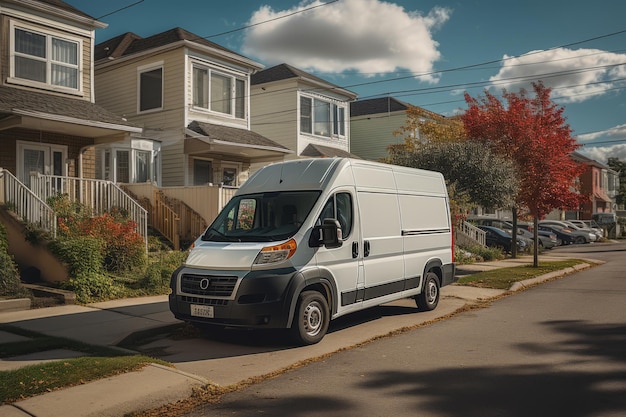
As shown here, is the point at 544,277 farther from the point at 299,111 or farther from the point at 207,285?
the point at 299,111

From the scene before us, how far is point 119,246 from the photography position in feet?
41.8

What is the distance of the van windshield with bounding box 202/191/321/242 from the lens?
7914 millimetres

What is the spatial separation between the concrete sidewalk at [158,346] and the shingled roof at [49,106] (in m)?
6.83

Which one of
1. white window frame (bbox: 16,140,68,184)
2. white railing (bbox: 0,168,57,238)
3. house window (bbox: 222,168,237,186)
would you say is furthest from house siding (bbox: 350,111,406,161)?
white railing (bbox: 0,168,57,238)

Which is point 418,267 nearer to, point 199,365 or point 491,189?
point 199,365

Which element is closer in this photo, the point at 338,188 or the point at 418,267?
the point at 338,188

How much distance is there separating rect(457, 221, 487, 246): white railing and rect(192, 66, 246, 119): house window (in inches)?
431

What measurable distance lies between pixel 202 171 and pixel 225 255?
51.0 feet

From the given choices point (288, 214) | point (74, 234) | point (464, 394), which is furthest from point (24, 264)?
point (464, 394)

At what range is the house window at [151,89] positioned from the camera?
22547 millimetres

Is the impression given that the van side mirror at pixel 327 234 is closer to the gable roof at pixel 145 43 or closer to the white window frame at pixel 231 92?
the white window frame at pixel 231 92

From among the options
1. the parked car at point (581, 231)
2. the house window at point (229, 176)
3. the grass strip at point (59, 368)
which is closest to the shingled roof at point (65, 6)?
the house window at point (229, 176)

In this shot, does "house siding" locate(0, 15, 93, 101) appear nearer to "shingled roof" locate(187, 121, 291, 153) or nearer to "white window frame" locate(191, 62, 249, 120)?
"shingled roof" locate(187, 121, 291, 153)

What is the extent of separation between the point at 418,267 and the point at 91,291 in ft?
21.3
